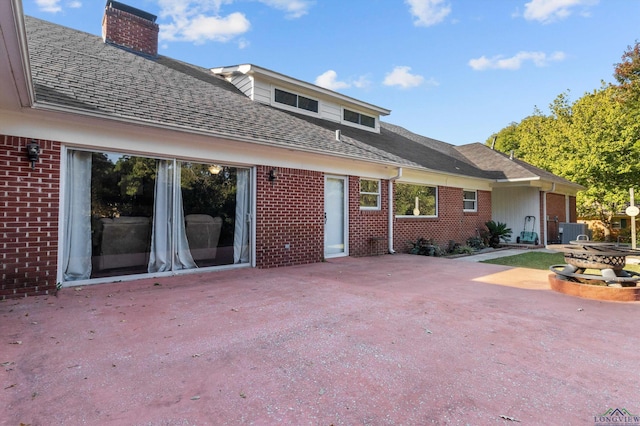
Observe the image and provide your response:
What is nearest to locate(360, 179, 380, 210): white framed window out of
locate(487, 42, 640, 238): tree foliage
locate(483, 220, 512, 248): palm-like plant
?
locate(483, 220, 512, 248): palm-like plant

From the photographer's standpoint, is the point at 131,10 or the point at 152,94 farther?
the point at 131,10

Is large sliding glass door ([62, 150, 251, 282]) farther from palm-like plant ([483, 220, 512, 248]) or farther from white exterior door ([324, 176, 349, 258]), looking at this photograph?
palm-like plant ([483, 220, 512, 248])

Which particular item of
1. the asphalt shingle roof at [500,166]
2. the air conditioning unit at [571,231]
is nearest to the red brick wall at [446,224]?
the asphalt shingle roof at [500,166]

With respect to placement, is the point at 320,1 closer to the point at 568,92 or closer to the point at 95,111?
the point at 95,111

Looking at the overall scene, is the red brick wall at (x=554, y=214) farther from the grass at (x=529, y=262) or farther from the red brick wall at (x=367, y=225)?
the red brick wall at (x=367, y=225)

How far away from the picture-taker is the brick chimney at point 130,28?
891cm

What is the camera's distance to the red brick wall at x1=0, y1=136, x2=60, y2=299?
475 cm

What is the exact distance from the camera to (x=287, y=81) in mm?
A: 10273

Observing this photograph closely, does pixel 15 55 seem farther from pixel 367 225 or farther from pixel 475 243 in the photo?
pixel 475 243

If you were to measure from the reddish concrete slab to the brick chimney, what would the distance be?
7.42 metres

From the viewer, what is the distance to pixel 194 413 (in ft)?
6.86

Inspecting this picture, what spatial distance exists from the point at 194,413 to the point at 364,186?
8.60 meters

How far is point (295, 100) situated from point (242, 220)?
17.4 feet

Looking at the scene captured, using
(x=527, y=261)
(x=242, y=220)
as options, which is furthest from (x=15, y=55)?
(x=527, y=261)
